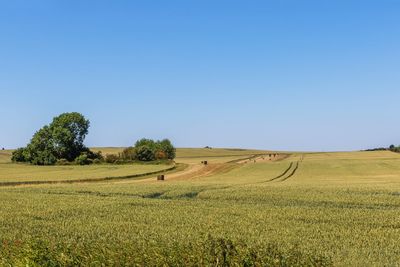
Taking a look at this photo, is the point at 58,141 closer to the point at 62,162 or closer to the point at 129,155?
the point at 62,162

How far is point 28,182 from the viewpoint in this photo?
57.2 m

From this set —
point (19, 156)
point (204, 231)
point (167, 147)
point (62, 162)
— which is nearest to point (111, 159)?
point (62, 162)

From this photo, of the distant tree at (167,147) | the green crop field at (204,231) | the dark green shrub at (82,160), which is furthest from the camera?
the distant tree at (167,147)

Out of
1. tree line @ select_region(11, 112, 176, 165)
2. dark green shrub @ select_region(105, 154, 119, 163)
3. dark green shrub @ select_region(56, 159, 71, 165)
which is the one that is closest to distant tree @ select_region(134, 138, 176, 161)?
tree line @ select_region(11, 112, 176, 165)

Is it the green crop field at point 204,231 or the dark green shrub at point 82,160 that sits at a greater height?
the dark green shrub at point 82,160

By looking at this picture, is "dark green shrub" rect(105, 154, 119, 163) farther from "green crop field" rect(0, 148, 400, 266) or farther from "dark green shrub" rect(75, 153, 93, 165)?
"green crop field" rect(0, 148, 400, 266)

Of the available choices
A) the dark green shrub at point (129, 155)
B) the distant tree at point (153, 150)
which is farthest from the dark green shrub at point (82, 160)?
the distant tree at point (153, 150)

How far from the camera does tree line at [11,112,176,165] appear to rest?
119 metres

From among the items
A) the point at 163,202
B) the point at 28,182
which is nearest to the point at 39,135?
the point at 28,182

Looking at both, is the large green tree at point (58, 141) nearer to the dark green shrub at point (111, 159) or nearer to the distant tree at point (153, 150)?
the dark green shrub at point (111, 159)

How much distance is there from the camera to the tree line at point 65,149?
118688mm

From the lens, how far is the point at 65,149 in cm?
12000

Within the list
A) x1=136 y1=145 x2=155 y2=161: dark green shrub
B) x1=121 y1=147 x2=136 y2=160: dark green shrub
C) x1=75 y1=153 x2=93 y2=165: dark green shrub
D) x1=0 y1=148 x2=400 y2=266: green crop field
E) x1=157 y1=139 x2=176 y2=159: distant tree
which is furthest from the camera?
x1=157 y1=139 x2=176 y2=159: distant tree

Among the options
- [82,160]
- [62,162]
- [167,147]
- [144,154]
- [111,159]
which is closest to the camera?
[82,160]
